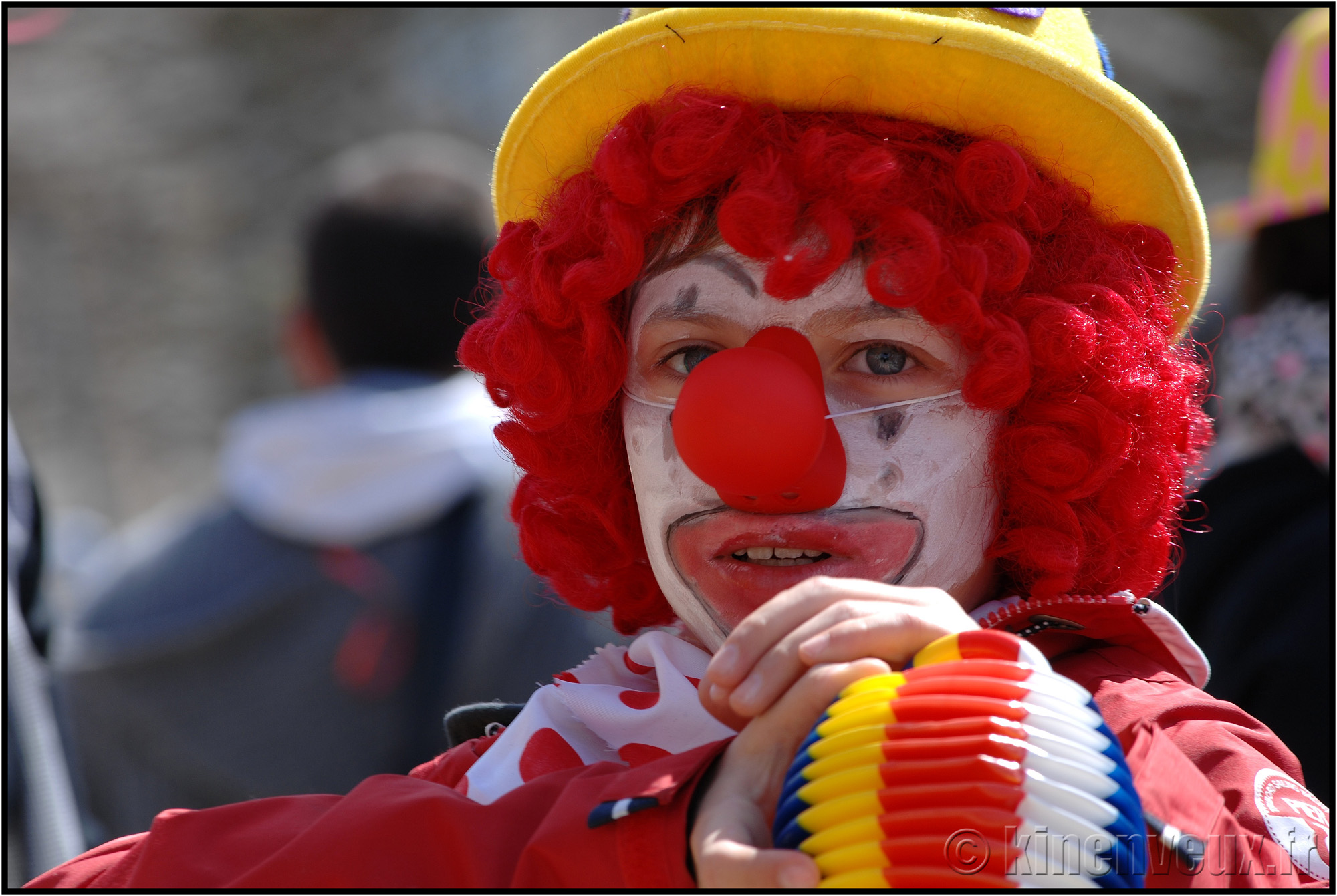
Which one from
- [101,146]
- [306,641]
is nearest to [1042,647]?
[306,641]

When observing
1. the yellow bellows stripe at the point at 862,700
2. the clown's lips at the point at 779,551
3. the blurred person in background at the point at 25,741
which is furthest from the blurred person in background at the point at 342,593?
the yellow bellows stripe at the point at 862,700

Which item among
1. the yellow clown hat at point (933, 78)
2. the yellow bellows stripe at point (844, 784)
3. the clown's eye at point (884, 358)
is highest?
the yellow clown hat at point (933, 78)

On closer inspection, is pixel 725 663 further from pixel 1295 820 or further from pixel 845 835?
pixel 1295 820

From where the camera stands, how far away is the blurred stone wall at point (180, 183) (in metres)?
8.66

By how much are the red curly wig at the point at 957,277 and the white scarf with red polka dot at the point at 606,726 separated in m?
0.37

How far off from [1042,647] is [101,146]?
354 inches

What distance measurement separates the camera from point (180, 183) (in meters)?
8.97

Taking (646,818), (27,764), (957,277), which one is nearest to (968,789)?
(646,818)

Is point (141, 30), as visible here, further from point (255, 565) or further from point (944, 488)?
point (944, 488)

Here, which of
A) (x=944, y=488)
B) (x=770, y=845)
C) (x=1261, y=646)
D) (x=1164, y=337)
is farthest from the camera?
(x=1261, y=646)

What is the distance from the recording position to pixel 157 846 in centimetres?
135

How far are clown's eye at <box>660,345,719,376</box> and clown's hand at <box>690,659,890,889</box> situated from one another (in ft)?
1.91

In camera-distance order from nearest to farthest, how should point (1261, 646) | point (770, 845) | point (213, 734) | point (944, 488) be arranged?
point (770, 845), point (944, 488), point (1261, 646), point (213, 734)

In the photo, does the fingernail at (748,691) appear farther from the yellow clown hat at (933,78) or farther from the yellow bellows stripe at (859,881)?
the yellow clown hat at (933,78)
